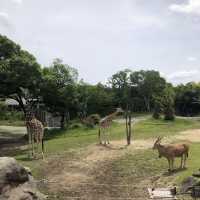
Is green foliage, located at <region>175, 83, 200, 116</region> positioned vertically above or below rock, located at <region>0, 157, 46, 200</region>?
above

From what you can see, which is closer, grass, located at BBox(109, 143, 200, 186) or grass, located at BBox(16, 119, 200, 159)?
grass, located at BBox(109, 143, 200, 186)

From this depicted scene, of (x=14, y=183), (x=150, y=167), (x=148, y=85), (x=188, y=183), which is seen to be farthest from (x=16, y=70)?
(x=148, y=85)

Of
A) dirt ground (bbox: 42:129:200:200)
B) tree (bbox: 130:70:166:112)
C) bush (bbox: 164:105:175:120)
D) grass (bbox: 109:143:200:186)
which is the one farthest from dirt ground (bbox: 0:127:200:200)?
tree (bbox: 130:70:166:112)

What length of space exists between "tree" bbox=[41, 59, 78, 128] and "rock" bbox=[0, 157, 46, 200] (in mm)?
19888

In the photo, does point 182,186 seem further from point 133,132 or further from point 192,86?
point 192,86

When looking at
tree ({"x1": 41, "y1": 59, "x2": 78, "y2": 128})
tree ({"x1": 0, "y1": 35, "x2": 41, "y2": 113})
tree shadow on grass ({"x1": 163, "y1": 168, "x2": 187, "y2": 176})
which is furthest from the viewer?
tree ({"x1": 41, "y1": 59, "x2": 78, "y2": 128})

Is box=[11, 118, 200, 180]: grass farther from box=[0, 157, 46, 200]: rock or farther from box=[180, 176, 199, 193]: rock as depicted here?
box=[0, 157, 46, 200]: rock

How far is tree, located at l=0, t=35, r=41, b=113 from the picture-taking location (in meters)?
32.9

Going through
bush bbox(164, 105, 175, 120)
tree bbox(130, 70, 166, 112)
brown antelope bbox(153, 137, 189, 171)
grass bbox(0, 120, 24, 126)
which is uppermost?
tree bbox(130, 70, 166, 112)

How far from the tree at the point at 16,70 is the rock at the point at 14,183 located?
56.1ft

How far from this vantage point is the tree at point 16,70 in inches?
1296

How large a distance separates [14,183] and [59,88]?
883 inches

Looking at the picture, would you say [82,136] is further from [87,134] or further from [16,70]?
[16,70]

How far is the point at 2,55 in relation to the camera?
34.3 m
